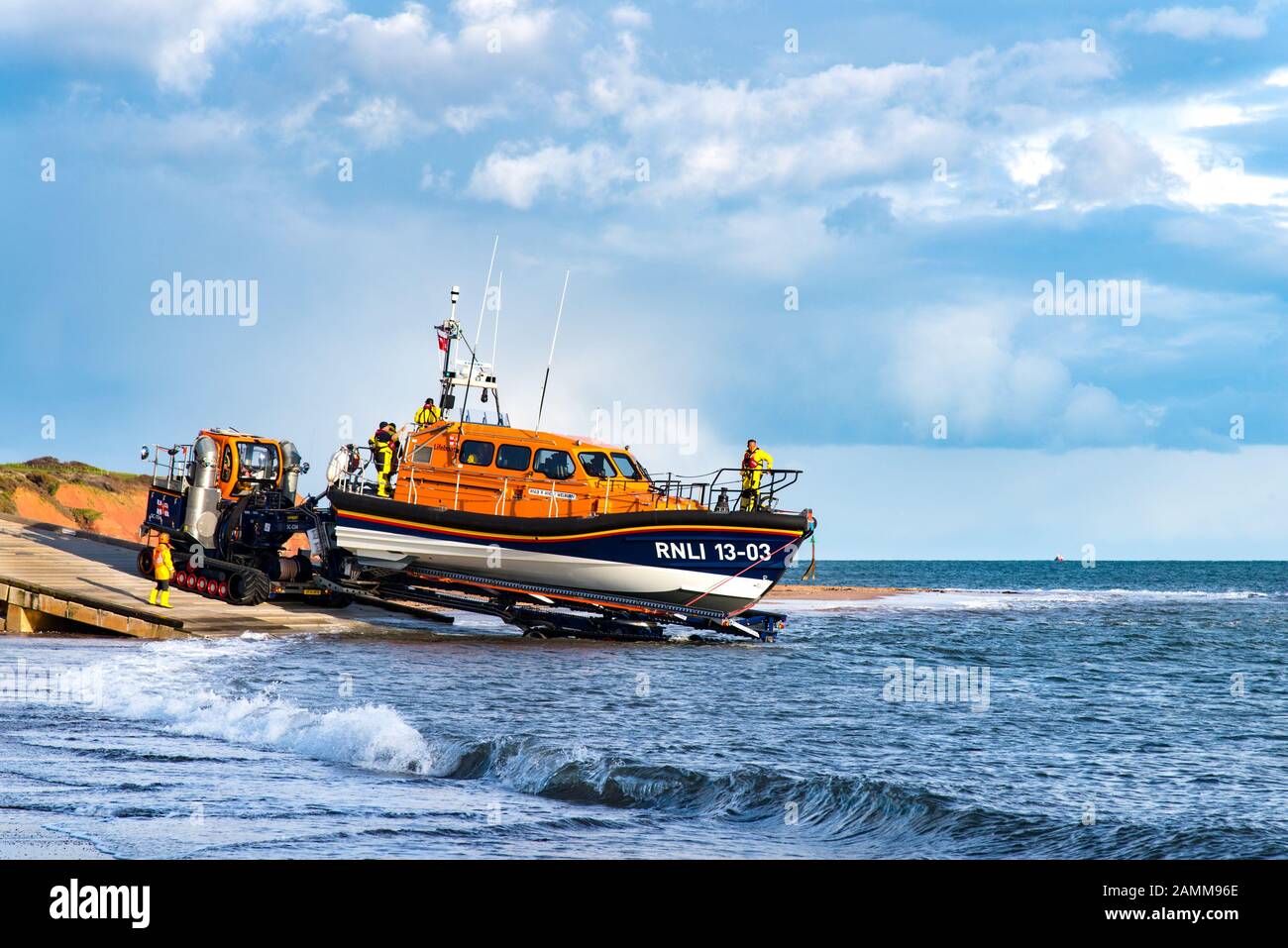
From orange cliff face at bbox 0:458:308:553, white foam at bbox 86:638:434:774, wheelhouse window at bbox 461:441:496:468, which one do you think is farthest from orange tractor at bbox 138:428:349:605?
orange cliff face at bbox 0:458:308:553

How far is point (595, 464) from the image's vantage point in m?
22.5

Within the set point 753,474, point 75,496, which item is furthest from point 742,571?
point 75,496

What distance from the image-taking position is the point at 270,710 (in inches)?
547

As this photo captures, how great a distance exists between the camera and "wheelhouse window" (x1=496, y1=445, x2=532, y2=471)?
875 inches

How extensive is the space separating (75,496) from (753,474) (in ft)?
156

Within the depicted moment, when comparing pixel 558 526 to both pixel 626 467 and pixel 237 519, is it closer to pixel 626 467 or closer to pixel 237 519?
pixel 626 467

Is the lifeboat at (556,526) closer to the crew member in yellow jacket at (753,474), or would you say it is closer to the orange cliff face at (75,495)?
the crew member in yellow jacket at (753,474)

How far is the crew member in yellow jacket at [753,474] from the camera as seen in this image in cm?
2202

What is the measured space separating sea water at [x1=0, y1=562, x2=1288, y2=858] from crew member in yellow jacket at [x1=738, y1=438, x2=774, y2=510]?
9.34 feet

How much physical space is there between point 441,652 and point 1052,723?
9920 mm
